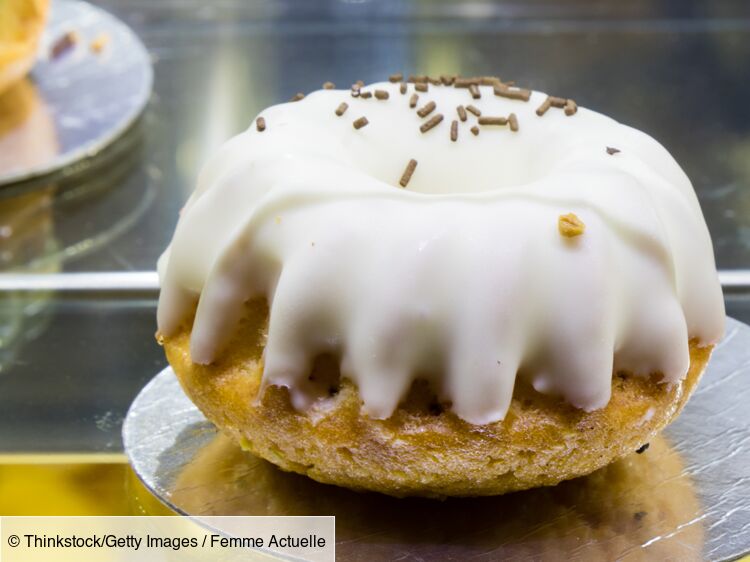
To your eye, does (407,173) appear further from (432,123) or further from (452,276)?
(452,276)

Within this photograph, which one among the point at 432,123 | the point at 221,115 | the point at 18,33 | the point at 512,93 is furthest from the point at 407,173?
A: the point at 18,33

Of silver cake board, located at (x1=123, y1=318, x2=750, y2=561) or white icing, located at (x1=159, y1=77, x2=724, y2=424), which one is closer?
white icing, located at (x1=159, y1=77, x2=724, y2=424)

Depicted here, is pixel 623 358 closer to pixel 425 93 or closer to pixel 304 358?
pixel 304 358

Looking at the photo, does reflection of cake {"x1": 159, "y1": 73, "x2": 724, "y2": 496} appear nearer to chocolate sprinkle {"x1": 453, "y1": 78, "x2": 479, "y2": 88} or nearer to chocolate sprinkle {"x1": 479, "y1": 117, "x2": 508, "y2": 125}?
chocolate sprinkle {"x1": 479, "y1": 117, "x2": 508, "y2": 125}

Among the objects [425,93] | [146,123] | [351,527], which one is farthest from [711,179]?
[351,527]

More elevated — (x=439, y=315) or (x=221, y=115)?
(x=439, y=315)

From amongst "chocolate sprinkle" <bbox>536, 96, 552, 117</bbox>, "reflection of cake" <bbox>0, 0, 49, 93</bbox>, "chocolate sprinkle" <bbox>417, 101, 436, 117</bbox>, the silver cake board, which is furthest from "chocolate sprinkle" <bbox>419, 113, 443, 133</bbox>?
"reflection of cake" <bbox>0, 0, 49, 93</bbox>
